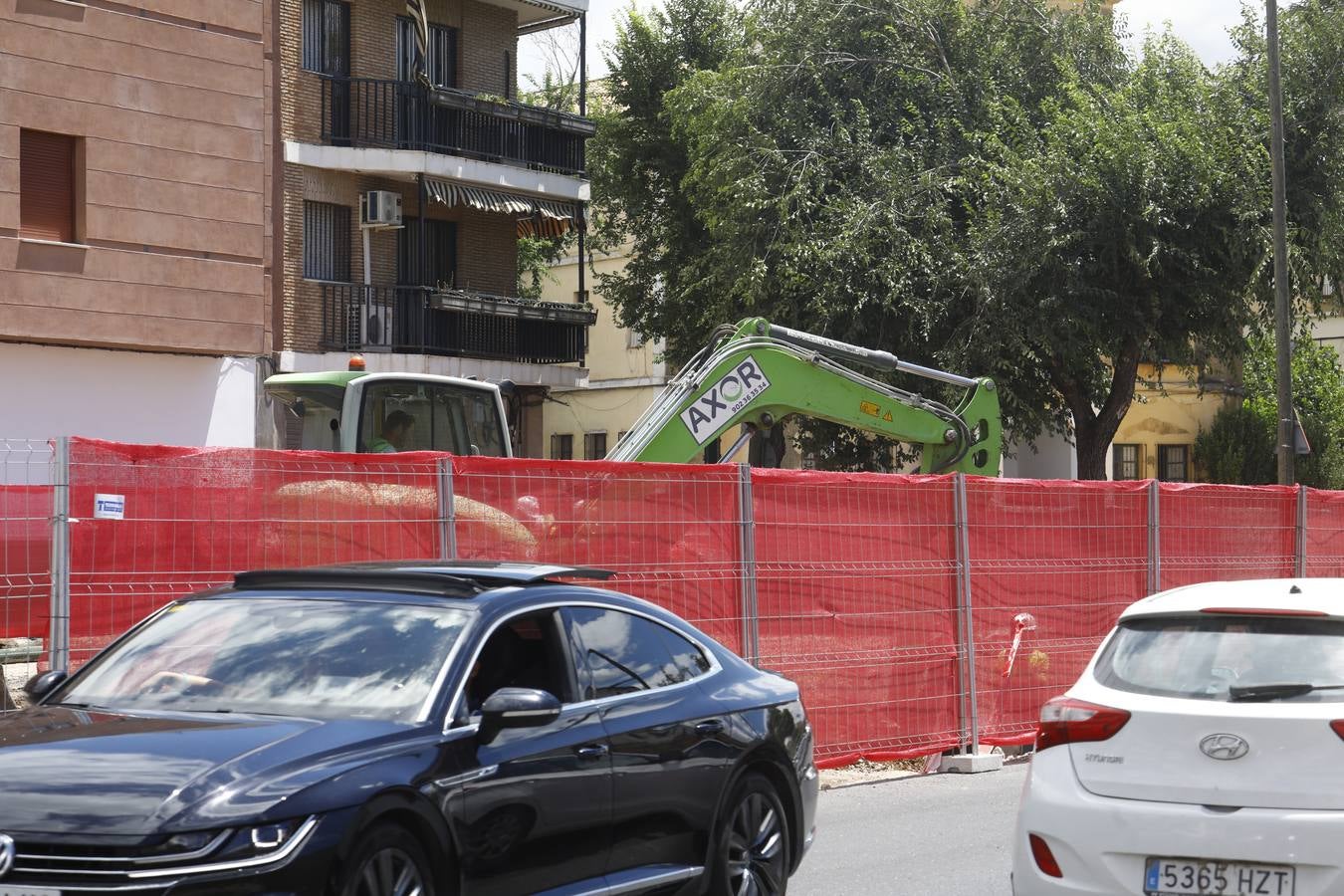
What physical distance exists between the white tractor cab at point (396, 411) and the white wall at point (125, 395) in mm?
6609

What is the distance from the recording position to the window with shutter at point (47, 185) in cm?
2170

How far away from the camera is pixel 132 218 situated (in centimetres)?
2258

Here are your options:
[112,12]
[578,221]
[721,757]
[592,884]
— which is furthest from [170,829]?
[578,221]

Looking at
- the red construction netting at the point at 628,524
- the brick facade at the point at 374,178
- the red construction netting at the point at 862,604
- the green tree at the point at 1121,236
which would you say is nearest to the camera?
the red construction netting at the point at 628,524

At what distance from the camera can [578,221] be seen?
113ft

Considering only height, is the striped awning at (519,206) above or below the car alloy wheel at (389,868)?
above

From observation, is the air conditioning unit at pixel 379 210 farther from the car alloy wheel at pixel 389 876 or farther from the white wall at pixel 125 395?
the car alloy wheel at pixel 389 876

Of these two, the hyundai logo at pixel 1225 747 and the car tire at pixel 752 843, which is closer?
the hyundai logo at pixel 1225 747

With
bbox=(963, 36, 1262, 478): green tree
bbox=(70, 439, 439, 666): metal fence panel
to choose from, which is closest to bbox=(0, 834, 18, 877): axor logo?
bbox=(70, 439, 439, 666): metal fence panel

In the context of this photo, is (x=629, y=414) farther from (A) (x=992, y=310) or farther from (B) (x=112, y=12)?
(B) (x=112, y=12)

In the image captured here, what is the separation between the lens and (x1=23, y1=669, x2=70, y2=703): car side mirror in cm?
658

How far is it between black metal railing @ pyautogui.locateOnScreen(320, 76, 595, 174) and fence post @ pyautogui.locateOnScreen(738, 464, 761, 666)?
20.4 m

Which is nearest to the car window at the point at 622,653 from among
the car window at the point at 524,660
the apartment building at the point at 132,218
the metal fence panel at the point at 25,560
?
the car window at the point at 524,660

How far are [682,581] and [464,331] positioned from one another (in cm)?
2120
